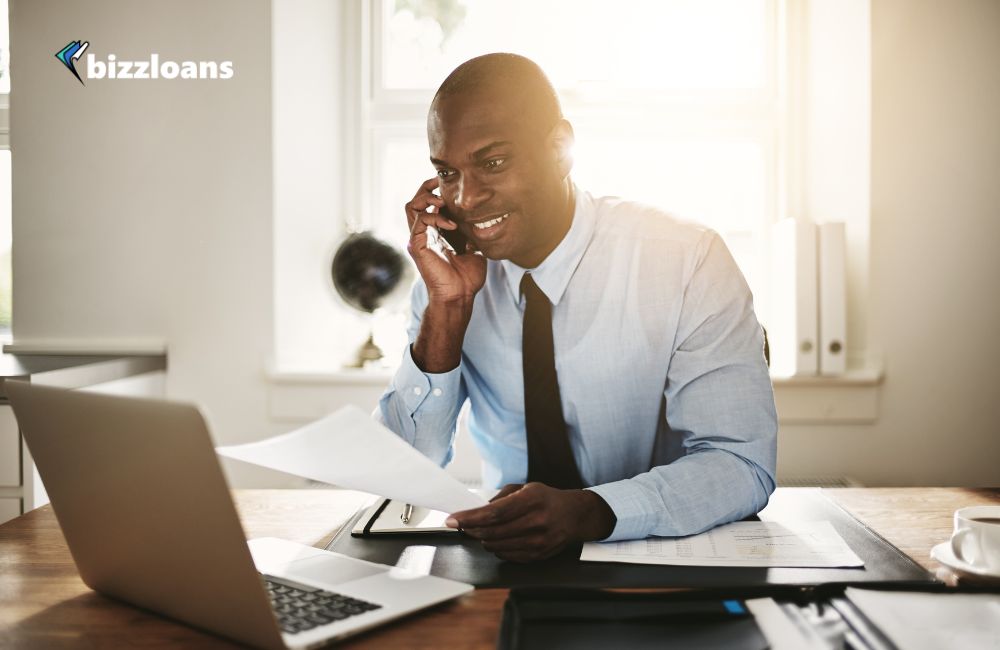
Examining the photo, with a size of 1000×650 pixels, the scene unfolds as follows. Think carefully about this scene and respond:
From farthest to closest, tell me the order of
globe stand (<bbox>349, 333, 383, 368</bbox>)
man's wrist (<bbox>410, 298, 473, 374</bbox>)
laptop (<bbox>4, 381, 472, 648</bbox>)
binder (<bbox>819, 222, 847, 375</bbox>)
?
globe stand (<bbox>349, 333, 383, 368</bbox>) < binder (<bbox>819, 222, 847, 375</bbox>) < man's wrist (<bbox>410, 298, 473, 374</bbox>) < laptop (<bbox>4, 381, 472, 648</bbox>)

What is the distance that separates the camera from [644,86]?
253 cm

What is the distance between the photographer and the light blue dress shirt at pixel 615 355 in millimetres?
1130

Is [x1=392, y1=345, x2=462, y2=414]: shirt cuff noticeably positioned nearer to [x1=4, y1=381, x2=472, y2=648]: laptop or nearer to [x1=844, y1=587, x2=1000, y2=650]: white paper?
[x1=4, y1=381, x2=472, y2=648]: laptop

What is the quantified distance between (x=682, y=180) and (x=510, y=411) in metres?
1.47

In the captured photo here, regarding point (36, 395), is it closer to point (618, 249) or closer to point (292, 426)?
point (618, 249)

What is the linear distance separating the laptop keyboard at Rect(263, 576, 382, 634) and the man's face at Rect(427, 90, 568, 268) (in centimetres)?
70

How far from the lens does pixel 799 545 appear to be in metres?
0.88

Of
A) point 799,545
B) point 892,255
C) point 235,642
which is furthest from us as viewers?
point 892,255

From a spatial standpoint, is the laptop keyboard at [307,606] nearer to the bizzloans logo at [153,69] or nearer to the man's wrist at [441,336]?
the man's wrist at [441,336]

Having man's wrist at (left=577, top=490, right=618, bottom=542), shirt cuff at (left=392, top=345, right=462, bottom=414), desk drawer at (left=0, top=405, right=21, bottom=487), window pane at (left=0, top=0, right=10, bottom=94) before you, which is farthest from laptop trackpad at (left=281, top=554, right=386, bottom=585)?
Result: window pane at (left=0, top=0, right=10, bottom=94)

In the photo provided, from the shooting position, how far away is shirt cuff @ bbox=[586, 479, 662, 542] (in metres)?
0.90

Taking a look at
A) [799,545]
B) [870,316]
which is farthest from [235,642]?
[870,316]

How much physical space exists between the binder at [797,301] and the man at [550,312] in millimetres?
948

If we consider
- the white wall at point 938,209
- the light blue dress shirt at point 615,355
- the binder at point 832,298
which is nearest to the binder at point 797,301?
the binder at point 832,298
